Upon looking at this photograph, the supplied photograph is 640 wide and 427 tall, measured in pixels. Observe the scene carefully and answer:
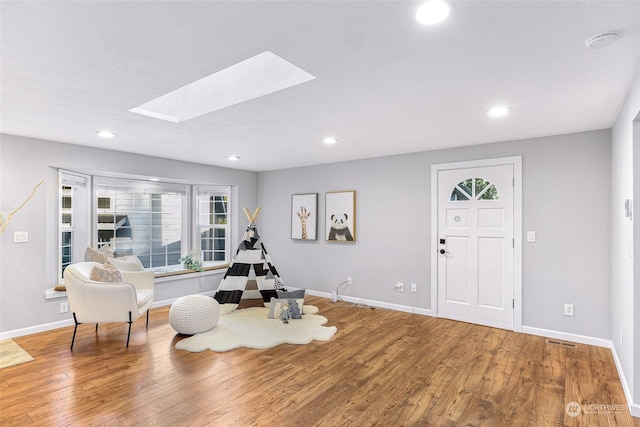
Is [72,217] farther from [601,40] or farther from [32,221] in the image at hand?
[601,40]

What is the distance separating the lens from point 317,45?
174cm

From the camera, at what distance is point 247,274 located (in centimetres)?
480

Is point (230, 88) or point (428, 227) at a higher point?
point (230, 88)

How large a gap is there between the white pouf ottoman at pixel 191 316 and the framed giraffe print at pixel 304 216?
233cm

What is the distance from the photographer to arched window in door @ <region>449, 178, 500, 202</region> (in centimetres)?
405

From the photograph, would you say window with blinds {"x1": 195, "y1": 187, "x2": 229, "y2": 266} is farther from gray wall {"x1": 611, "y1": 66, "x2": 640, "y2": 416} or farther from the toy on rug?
gray wall {"x1": 611, "y1": 66, "x2": 640, "y2": 416}

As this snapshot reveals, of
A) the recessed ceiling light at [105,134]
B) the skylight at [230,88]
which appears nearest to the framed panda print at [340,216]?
the skylight at [230,88]

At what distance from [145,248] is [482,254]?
480 cm

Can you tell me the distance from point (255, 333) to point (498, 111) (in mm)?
3258

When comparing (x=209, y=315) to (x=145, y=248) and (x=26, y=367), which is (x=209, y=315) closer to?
(x=26, y=367)

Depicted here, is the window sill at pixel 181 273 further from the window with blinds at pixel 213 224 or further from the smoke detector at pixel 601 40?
the smoke detector at pixel 601 40

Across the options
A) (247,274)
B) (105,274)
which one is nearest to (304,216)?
(247,274)

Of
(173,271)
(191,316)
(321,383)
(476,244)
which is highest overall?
(476,244)

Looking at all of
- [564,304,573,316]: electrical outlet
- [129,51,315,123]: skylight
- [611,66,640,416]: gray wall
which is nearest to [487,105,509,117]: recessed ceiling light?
[611,66,640,416]: gray wall
